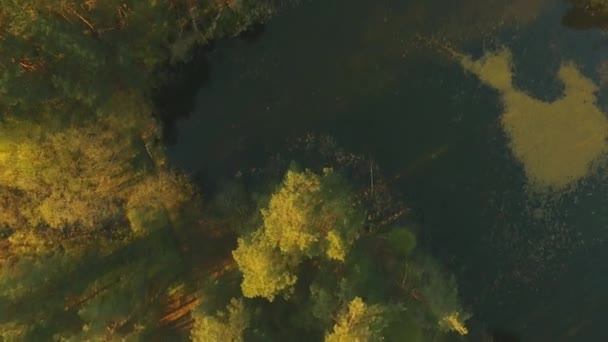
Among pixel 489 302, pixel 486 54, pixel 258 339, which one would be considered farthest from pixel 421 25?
pixel 258 339

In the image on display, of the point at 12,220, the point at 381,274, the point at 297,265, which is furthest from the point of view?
the point at 12,220

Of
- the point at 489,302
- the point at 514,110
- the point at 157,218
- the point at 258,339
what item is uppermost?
the point at 514,110

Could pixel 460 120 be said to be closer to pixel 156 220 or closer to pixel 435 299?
pixel 435 299

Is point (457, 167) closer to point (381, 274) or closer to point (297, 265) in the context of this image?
point (381, 274)

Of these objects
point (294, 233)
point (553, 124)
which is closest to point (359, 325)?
point (294, 233)

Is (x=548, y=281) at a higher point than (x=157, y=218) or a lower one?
lower

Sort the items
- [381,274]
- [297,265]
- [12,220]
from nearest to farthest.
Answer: [297,265], [381,274], [12,220]

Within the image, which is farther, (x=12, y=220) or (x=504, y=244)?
(x=504, y=244)

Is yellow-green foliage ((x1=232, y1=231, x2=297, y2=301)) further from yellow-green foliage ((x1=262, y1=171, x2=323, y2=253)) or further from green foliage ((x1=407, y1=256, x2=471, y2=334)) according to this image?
green foliage ((x1=407, y1=256, x2=471, y2=334))
